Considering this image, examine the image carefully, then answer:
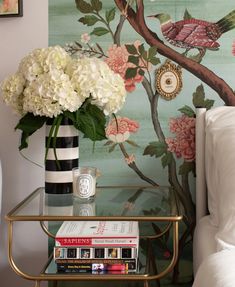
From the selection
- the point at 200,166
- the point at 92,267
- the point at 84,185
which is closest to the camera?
the point at 92,267

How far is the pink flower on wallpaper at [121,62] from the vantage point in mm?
1678

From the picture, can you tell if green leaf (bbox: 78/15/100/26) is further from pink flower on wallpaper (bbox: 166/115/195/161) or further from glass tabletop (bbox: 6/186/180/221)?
glass tabletop (bbox: 6/186/180/221)

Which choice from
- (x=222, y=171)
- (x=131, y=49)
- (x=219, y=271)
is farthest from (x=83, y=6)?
(x=219, y=271)

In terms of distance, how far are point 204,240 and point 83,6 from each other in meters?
0.97

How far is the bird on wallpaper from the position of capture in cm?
164

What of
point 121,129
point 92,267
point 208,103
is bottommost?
point 92,267

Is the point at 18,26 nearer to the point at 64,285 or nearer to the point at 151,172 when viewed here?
the point at 151,172

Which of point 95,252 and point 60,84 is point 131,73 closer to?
point 60,84

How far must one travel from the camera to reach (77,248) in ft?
4.35

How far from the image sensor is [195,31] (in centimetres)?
165

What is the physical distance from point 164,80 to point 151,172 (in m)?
0.35

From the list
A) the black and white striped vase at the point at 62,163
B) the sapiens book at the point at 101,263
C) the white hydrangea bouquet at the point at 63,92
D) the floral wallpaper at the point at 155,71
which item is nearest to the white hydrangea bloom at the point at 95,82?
the white hydrangea bouquet at the point at 63,92

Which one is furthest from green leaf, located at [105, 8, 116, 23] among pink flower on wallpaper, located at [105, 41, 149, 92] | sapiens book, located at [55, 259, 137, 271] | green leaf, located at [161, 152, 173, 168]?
sapiens book, located at [55, 259, 137, 271]

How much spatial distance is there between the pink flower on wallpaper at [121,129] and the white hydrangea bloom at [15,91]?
1.21ft
